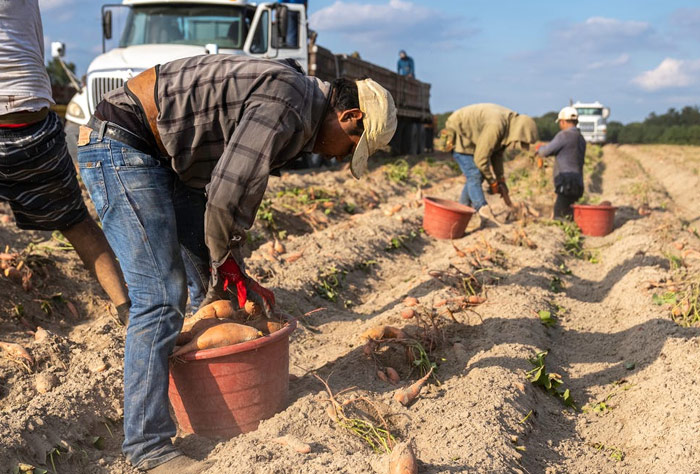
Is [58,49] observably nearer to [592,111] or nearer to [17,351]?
[17,351]

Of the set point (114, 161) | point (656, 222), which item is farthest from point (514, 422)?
point (656, 222)

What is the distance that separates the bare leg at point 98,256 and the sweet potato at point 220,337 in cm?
88

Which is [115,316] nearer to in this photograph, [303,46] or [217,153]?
[217,153]

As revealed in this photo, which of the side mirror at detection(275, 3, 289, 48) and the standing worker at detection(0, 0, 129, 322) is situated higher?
the side mirror at detection(275, 3, 289, 48)

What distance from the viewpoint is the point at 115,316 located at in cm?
420

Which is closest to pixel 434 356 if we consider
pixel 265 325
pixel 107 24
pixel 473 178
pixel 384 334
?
pixel 384 334

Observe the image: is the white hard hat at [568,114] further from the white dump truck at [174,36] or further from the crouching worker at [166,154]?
the crouching worker at [166,154]

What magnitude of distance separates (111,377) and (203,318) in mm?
822

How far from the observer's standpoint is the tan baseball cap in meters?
2.50

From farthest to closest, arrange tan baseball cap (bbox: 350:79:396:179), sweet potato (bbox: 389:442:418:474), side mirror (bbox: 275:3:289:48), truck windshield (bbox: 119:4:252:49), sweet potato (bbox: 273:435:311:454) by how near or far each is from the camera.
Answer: side mirror (bbox: 275:3:289:48) → truck windshield (bbox: 119:4:252:49) → sweet potato (bbox: 273:435:311:454) → tan baseball cap (bbox: 350:79:396:179) → sweet potato (bbox: 389:442:418:474)

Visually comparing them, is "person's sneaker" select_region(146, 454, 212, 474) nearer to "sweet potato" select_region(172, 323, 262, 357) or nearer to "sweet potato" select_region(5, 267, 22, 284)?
"sweet potato" select_region(172, 323, 262, 357)

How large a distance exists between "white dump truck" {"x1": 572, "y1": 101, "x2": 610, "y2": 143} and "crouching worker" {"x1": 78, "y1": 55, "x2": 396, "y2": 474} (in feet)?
106

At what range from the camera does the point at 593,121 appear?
108 feet

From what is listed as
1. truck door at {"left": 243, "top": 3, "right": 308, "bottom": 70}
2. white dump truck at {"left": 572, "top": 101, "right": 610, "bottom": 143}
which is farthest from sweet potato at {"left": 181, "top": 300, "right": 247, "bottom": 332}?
white dump truck at {"left": 572, "top": 101, "right": 610, "bottom": 143}
